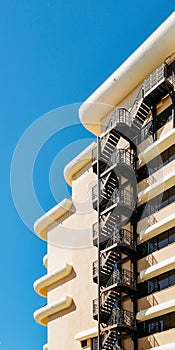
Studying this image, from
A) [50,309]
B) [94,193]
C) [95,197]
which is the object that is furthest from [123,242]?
[50,309]

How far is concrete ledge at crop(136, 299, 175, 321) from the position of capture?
32812mm

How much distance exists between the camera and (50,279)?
5066cm

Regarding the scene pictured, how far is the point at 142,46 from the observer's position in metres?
38.2

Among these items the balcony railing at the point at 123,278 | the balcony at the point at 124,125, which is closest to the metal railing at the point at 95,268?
the balcony railing at the point at 123,278

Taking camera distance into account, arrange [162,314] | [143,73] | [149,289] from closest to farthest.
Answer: [162,314]
[149,289]
[143,73]

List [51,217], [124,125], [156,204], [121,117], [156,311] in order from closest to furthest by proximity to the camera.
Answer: [156,311] < [156,204] < [124,125] < [121,117] < [51,217]

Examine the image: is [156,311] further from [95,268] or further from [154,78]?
[154,78]

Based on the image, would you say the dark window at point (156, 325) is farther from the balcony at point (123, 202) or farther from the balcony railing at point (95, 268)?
the balcony at point (123, 202)

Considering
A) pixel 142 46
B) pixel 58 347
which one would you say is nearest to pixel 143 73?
pixel 142 46

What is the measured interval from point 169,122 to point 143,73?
4.00m

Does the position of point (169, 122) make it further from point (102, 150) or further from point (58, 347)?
point (58, 347)

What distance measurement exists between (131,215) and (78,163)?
1103cm

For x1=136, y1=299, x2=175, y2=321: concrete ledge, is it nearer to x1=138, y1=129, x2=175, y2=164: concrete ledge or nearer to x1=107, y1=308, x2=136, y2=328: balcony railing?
x1=107, y1=308, x2=136, y2=328: balcony railing

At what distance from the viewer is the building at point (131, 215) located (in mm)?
35156
